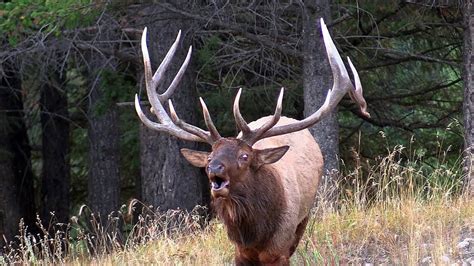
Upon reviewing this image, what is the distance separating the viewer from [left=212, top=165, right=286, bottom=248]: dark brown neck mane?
7414 millimetres

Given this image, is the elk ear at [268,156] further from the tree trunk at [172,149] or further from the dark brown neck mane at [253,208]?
the tree trunk at [172,149]

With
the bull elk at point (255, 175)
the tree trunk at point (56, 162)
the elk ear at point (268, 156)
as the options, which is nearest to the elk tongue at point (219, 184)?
the bull elk at point (255, 175)

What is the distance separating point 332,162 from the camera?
11773 millimetres

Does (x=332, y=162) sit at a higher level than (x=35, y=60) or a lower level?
lower

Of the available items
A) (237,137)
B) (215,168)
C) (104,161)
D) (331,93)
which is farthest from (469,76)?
(104,161)

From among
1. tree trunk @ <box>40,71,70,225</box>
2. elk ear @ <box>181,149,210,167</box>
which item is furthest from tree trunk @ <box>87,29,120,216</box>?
elk ear @ <box>181,149,210,167</box>

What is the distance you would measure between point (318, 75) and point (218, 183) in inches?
190

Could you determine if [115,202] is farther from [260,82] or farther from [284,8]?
[284,8]

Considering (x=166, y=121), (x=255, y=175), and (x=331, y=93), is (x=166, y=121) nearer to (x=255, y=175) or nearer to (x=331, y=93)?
(x=255, y=175)

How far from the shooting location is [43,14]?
424 inches

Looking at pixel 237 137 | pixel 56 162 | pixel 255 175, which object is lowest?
pixel 56 162

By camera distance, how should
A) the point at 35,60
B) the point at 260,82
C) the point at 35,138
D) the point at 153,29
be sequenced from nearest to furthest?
1. the point at 153,29
2. the point at 35,60
3. the point at 260,82
4. the point at 35,138

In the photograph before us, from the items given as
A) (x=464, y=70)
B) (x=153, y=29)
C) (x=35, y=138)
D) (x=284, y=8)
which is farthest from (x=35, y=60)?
(x=35, y=138)

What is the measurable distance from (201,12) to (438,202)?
4.00 metres
